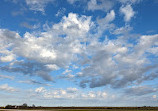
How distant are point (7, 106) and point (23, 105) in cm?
1239

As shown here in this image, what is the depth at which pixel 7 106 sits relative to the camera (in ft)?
468

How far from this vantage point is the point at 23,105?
14712 cm
